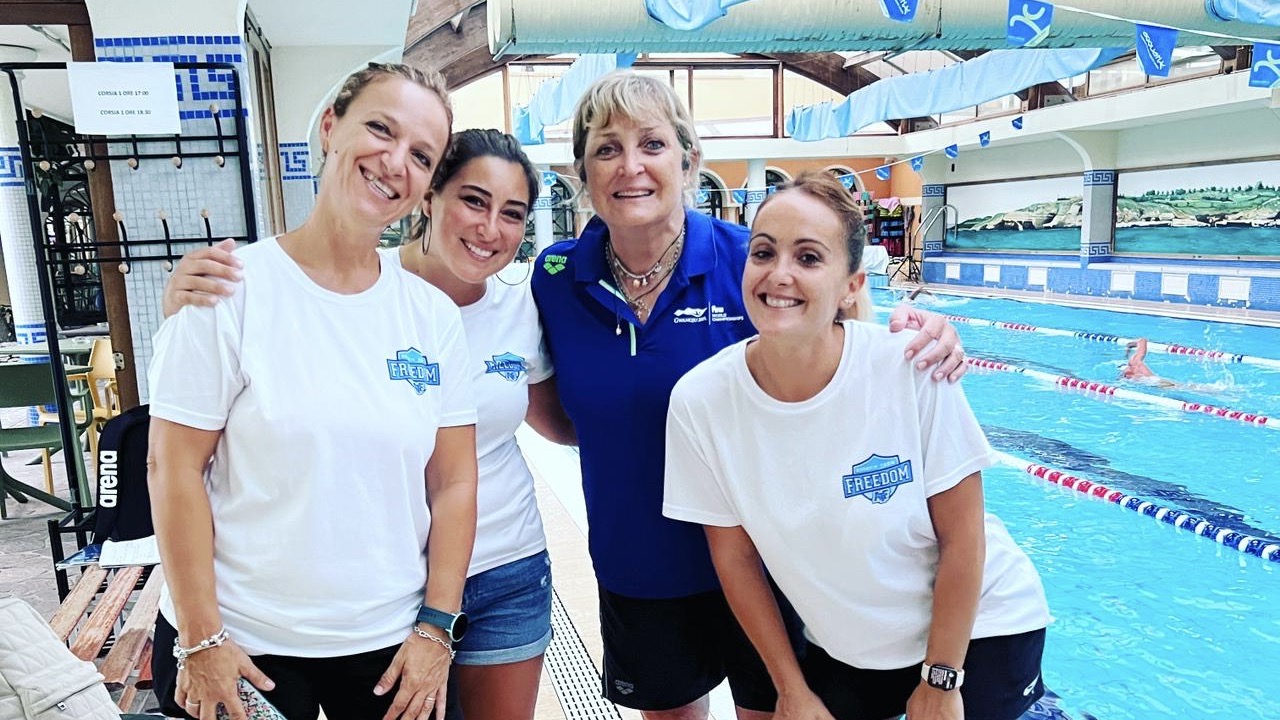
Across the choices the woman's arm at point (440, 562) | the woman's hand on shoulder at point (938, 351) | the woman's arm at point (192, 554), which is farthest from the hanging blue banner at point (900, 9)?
the woman's arm at point (192, 554)

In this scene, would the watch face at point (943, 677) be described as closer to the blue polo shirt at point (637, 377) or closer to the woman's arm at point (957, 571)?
the woman's arm at point (957, 571)

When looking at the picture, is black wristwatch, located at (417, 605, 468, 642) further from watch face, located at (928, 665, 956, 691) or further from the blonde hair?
the blonde hair

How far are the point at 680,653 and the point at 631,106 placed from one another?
3.78 feet

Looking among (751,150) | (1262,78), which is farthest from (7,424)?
(751,150)

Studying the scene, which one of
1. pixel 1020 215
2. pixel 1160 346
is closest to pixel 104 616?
pixel 1160 346

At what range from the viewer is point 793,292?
1468 mm

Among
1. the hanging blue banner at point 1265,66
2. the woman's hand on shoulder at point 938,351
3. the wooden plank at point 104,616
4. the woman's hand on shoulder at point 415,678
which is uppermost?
the hanging blue banner at point 1265,66

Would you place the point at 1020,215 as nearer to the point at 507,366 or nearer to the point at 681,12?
the point at 681,12

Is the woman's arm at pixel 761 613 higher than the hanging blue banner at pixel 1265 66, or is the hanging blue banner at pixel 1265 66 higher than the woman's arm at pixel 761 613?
the hanging blue banner at pixel 1265 66

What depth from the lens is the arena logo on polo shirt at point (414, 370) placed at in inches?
52.1

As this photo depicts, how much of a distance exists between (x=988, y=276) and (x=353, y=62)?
14227 mm

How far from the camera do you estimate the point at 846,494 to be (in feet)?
4.78

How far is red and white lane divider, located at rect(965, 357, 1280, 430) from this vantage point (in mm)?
6836

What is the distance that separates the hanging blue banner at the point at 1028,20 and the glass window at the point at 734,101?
13.3 m
